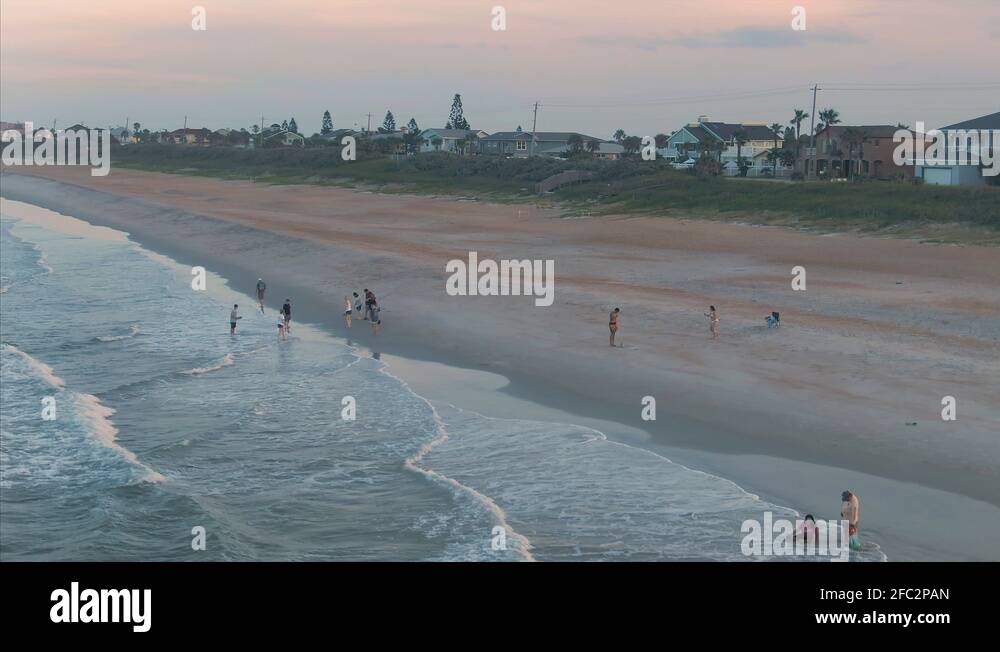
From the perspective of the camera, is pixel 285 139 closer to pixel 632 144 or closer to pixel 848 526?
pixel 632 144

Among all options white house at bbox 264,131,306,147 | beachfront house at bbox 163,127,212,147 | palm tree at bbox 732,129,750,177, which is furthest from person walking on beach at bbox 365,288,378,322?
beachfront house at bbox 163,127,212,147

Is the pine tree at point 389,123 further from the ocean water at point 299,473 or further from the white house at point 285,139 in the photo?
the ocean water at point 299,473

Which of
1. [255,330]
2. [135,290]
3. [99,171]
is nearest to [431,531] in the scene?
[255,330]

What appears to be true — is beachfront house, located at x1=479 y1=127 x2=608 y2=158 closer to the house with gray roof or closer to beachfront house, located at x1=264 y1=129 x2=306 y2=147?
the house with gray roof

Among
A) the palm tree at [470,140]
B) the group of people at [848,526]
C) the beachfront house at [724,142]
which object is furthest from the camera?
the palm tree at [470,140]

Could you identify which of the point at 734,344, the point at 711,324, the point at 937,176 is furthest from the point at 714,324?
the point at 937,176

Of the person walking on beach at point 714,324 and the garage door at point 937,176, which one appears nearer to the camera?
the person walking on beach at point 714,324

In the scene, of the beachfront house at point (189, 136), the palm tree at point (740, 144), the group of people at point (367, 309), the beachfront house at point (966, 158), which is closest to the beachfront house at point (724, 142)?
the palm tree at point (740, 144)
